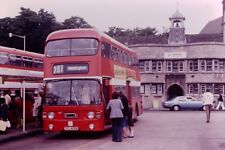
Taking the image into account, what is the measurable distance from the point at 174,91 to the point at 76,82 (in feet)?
144

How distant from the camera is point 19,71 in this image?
2697cm

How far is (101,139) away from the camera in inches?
767

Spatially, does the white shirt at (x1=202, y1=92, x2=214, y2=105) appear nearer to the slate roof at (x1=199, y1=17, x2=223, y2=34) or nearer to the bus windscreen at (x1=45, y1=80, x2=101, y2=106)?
the bus windscreen at (x1=45, y1=80, x2=101, y2=106)

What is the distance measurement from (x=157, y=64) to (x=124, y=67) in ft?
120

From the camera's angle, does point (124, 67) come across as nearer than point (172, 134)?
No

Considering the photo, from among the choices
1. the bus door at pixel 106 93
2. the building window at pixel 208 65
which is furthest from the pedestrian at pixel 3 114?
the building window at pixel 208 65

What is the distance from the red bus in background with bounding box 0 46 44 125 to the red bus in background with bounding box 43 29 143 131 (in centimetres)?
370

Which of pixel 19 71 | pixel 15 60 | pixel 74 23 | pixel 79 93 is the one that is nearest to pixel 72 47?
pixel 79 93

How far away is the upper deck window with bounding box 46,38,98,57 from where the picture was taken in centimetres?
1978

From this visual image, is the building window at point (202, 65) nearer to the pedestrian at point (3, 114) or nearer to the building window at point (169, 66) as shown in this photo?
the building window at point (169, 66)

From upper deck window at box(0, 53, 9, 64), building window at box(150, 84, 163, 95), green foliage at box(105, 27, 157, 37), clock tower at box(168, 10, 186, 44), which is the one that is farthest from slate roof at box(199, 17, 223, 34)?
upper deck window at box(0, 53, 9, 64)

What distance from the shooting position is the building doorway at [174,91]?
61.0 m

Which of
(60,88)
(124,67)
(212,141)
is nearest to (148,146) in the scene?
(212,141)

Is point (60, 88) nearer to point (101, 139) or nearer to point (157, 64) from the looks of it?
point (101, 139)
